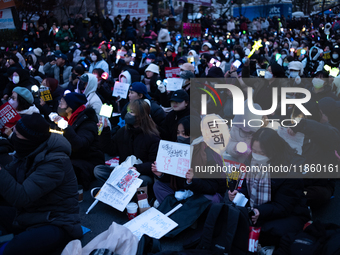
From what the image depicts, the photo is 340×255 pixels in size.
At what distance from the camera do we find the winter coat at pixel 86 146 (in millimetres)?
4345

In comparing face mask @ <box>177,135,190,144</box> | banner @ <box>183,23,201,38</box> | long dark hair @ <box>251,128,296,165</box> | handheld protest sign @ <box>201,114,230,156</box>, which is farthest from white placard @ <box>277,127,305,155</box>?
banner @ <box>183,23,201,38</box>

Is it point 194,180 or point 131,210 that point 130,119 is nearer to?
point 131,210

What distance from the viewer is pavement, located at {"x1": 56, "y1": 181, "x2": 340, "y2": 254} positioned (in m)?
3.50

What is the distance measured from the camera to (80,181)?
4.67m

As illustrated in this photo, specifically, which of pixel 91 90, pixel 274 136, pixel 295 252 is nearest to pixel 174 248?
pixel 295 252

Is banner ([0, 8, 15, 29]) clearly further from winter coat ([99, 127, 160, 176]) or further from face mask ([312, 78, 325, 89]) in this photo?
face mask ([312, 78, 325, 89])

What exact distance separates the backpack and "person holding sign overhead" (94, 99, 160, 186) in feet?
4.38

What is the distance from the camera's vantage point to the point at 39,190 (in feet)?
9.26

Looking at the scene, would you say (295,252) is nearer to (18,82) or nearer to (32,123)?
(32,123)

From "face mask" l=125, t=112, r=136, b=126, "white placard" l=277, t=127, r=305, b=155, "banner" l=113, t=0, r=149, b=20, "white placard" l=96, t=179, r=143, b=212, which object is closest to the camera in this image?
"white placard" l=96, t=179, r=143, b=212

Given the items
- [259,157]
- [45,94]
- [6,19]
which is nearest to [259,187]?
[259,157]

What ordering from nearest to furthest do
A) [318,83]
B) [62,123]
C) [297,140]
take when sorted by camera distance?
1. [62,123]
2. [297,140]
3. [318,83]

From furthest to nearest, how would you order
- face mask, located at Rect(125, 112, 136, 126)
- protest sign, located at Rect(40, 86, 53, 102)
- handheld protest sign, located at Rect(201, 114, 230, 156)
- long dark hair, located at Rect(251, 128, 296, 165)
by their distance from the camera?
1. protest sign, located at Rect(40, 86, 53, 102)
2. face mask, located at Rect(125, 112, 136, 126)
3. handheld protest sign, located at Rect(201, 114, 230, 156)
4. long dark hair, located at Rect(251, 128, 296, 165)

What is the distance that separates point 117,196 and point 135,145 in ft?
2.32
